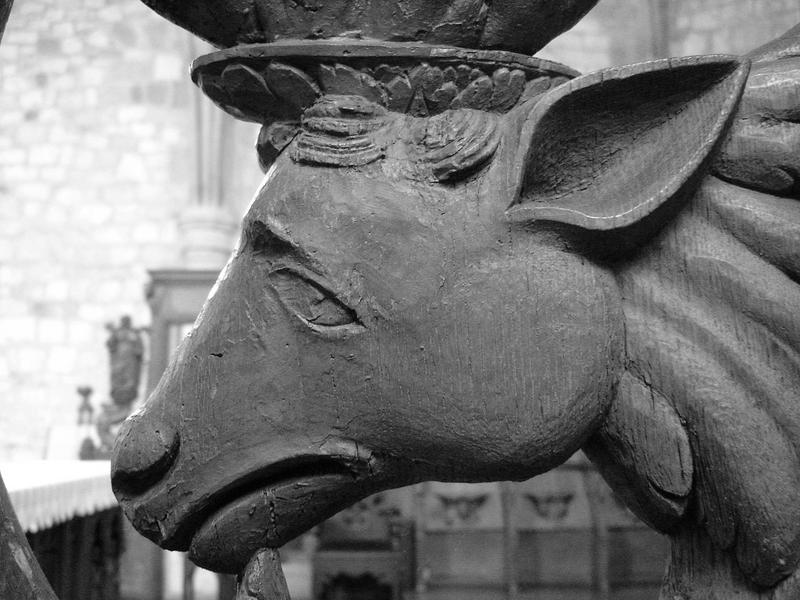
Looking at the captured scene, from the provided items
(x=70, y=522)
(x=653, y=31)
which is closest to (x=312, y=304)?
(x=70, y=522)

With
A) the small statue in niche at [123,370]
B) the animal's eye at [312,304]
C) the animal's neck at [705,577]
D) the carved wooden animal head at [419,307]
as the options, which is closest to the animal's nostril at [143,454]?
the carved wooden animal head at [419,307]

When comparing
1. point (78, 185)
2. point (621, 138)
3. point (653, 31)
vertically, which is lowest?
point (621, 138)

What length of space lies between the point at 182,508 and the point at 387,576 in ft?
11.7

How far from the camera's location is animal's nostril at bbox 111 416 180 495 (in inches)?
28.5

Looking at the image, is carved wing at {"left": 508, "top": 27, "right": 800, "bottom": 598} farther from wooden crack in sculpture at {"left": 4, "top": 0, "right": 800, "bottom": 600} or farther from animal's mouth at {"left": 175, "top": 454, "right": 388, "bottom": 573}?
animal's mouth at {"left": 175, "top": 454, "right": 388, "bottom": 573}

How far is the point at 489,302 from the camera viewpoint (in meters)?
0.69

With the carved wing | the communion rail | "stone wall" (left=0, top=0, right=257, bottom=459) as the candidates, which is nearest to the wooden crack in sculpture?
the carved wing

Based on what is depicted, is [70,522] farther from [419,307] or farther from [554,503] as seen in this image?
[419,307]

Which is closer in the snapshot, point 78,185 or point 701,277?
point 701,277

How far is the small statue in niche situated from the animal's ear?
19.5ft

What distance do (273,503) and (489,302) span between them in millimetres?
227

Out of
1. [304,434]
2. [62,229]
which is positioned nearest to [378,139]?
[304,434]

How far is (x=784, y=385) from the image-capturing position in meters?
0.69

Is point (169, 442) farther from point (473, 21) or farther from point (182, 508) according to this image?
point (473, 21)
